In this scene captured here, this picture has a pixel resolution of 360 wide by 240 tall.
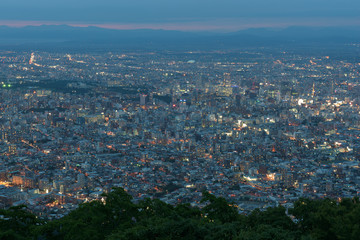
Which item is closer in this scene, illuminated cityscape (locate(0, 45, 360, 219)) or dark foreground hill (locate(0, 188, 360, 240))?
dark foreground hill (locate(0, 188, 360, 240))

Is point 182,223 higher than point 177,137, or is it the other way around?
point 182,223

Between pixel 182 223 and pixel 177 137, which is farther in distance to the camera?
pixel 177 137

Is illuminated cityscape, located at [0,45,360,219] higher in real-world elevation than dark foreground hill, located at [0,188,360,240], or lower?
lower

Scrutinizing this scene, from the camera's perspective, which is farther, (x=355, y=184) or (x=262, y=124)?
(x=262, y=124)

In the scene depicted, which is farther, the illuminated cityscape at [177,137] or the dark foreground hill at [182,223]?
the illuminated cityscape at [177,137]

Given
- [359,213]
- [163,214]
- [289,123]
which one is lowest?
[289,123]

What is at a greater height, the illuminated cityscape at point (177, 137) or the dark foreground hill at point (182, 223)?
the dark foreground hill at point (182, 223)

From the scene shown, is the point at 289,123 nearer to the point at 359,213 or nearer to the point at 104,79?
the point at 359,213

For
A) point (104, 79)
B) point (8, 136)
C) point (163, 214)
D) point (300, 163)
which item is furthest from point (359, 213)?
point (104, 79)
